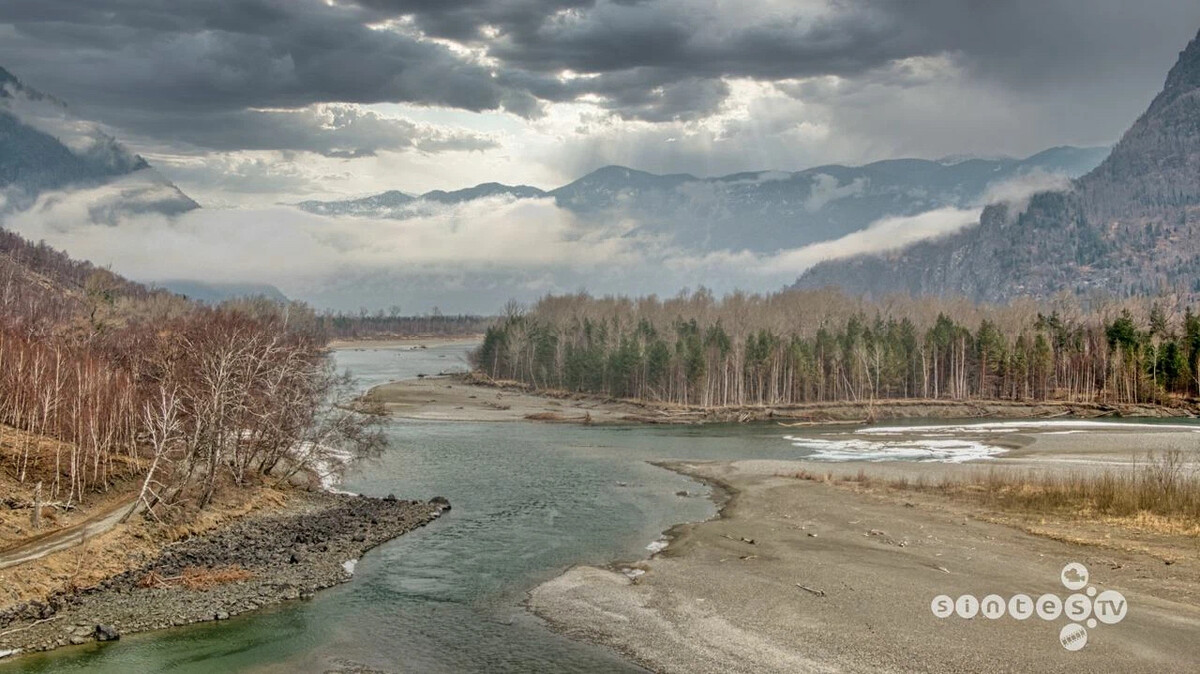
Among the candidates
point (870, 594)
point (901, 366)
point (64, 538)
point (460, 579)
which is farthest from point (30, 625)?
point (901, 366)

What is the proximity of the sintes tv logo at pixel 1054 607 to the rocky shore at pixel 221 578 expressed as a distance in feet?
87.7

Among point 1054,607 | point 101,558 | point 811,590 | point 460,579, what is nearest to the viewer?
point 1054,607

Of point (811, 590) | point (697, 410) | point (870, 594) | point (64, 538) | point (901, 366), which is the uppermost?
point (901, 366)

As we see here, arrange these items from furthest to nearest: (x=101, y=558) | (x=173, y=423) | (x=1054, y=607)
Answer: (x=173, y=423), (x=101, y=558), (x=1054, y=607)

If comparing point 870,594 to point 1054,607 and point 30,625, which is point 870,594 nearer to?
point 1054,607

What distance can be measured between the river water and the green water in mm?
81

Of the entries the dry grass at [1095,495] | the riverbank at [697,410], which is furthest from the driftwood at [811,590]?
the riverbank at [697,410]

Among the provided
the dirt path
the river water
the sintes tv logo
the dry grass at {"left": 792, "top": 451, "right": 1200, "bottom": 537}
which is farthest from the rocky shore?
the dry grass at {"left": 792, "top": 451, "right": 1200, "bottom": 537}

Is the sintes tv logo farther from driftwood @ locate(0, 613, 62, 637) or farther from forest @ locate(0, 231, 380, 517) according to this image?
forest @ locate(0, 231, 380, 517)

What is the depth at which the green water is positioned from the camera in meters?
29.8

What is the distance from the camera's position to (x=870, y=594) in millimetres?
34812

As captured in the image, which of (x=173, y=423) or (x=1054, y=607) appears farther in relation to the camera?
(x=173, y=423)

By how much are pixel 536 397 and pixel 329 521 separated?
114970mm

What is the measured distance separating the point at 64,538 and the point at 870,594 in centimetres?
3652
